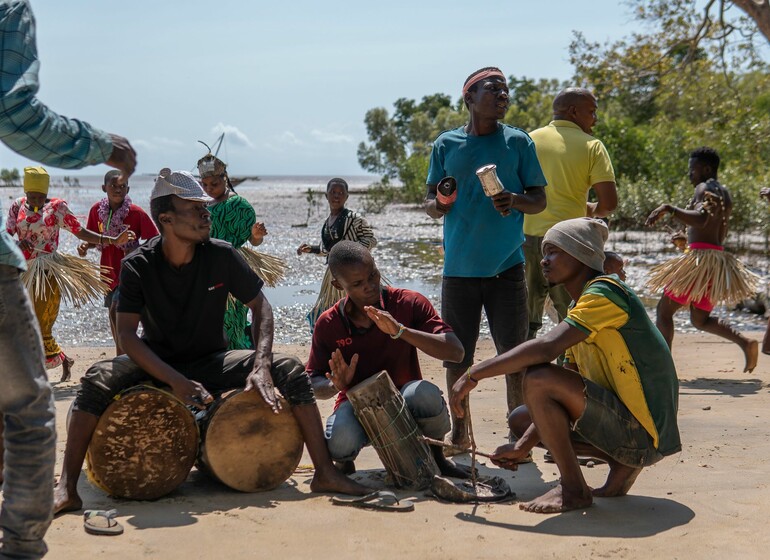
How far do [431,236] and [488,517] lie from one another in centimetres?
Result: 1932

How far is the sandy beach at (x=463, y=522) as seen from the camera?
3818 mm

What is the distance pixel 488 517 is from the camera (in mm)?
4262

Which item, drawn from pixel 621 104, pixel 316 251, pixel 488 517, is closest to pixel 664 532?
pixel 488 517

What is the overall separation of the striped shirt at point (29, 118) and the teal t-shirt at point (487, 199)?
2.64 meters

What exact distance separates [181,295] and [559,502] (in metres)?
2.08

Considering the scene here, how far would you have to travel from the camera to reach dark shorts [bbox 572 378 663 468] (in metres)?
4.27

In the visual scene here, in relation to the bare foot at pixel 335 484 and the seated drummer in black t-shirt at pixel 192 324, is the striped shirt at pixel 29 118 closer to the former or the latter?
the seated drummer in black t-shirt at pixel 192 324

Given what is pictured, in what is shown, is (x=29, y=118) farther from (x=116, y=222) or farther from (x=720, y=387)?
(x=720, y=387)

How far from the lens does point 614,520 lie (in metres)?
4.16

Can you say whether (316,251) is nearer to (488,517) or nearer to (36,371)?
(488,517)

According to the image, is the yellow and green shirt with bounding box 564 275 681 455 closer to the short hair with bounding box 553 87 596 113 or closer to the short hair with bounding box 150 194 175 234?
the short hair with bounding box 150 194 175 234

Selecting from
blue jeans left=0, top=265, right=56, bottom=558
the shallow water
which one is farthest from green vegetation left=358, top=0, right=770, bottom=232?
blue jeans left=0, top=265, right=56, bottom=558

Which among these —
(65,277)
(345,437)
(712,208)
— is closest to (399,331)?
(345,437)

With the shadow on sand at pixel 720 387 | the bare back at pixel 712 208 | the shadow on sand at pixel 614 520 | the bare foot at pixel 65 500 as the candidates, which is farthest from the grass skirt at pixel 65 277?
the bare back at pixel 712 208
